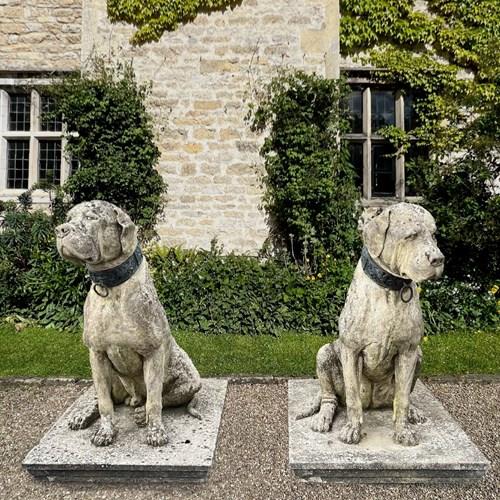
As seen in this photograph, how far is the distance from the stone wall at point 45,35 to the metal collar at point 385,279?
8785 mm

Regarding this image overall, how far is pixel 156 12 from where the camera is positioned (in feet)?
28.1

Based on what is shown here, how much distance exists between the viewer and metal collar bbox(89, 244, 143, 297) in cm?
256

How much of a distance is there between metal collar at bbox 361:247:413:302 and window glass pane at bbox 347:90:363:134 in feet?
23.8

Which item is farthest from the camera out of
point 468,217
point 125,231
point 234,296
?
point 468,217

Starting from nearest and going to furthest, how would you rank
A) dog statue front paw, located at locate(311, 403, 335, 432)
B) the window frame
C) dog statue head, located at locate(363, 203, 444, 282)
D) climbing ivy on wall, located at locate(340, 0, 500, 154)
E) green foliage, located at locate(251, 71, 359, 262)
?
1. dog statue head, located at locate(363, 203, 444, 282)
2. dog statue front paw, located at locate(311, 403, 335, 432)
3. green foliage, located at locate(251, 71, 359, 262)
4. climbing ivy on wall, located at locate(340, 0, 500, 154)
5. the window frame

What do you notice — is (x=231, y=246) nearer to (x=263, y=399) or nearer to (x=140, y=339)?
(x=263, y=399)

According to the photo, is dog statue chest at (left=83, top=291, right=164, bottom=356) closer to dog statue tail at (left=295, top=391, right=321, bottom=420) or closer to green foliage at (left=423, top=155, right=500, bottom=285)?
dog statue tail at (left=295, top=391, right=321, bottom=420)

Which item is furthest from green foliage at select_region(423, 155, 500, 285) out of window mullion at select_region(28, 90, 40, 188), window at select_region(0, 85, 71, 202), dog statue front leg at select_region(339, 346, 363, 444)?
window mullion at select_region(28, 90, 40, 188)

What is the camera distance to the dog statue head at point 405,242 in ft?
7.36

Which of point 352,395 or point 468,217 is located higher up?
point 468,217

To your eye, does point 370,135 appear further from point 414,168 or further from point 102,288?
point 102,288

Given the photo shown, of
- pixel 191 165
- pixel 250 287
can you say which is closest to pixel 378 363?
pixel 250 287

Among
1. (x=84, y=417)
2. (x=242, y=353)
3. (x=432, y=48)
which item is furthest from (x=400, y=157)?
(x=84, y=417)

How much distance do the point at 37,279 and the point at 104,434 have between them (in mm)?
4764
